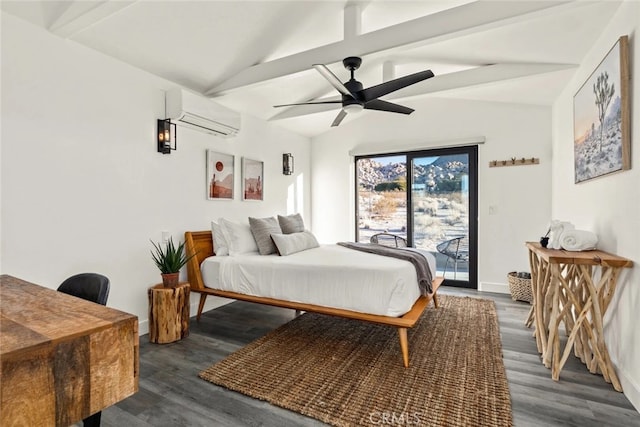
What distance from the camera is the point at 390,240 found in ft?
17.4

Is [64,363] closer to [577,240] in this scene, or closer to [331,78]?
[331,78]

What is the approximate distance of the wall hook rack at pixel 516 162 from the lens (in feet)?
13.9

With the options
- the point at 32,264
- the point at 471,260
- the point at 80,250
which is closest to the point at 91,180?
the point at 80,250

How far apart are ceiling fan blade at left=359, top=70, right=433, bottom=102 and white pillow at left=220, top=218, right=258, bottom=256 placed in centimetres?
201

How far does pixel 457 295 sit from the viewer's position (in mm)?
4277

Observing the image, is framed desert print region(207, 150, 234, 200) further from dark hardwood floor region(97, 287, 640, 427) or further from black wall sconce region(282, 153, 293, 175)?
dark hardwood floor region(97, 287, 640, 427)

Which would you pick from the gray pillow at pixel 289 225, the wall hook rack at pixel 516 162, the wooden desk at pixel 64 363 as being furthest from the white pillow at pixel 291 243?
the wall hook rack at pixel 516 162

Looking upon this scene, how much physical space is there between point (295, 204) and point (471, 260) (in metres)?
2.86

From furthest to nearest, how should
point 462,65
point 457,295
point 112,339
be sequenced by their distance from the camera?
point 457,295, point 462,65, point 112,339

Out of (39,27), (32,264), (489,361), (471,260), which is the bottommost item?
(489,361)

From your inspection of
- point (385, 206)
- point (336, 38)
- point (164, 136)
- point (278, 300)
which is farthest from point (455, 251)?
point (164, 136)

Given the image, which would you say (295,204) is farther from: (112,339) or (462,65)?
(112,339)

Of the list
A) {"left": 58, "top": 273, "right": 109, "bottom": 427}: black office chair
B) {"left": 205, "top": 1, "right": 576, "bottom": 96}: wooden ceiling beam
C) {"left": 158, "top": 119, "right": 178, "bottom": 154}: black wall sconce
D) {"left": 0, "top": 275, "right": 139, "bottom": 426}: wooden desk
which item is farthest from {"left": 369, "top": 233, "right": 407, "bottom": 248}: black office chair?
{"left": 0, "top": 275, "right": 139, "bottom": 426}: wooden desk

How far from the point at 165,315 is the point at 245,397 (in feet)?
4.02
